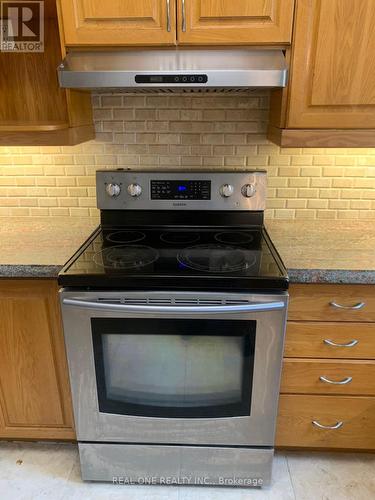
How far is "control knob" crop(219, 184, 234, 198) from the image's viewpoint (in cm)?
168

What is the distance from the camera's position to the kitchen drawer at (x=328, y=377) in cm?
145

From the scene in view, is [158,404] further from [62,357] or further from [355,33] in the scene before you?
[355,33]

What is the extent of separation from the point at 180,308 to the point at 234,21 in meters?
1.02

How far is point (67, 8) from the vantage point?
51.9 inches

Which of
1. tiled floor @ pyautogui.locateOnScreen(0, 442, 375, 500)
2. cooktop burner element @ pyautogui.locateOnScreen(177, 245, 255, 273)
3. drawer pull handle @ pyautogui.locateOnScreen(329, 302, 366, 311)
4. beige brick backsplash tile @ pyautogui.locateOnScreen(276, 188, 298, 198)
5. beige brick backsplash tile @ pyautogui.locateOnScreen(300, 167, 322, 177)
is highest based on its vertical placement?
beige brick backsplash tile @ pyautogui.locateOnScreen(300, 167, 322, 177)

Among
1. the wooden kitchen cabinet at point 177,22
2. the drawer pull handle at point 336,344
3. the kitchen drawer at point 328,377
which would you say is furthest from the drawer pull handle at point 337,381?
the wooden kitchen cabinet at point 177,22

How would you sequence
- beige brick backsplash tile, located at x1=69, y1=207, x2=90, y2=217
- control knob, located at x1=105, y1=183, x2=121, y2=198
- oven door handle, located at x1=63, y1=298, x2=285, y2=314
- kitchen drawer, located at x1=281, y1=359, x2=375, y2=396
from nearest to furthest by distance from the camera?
1. oven door handle, located at x1=63, y1=298, x2=285, y2=314
2. kitchen drawer, located at x1=281, y1=359, x2=375, y2=396
3. control knob, located at x1=105, y1=183, x2=121, y2=198
4. beige brick backsplash tile, located at x1=69, y1=207, x2=90, y2=217

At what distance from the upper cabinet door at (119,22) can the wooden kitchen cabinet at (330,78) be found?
0.46m

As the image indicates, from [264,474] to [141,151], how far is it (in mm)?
1520

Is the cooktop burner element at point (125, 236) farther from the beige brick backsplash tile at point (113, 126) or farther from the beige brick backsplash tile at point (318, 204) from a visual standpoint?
the beige brick backsplash tile at point (318, 204)

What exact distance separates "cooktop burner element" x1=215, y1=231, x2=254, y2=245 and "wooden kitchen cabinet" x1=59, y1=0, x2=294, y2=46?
0.75 m

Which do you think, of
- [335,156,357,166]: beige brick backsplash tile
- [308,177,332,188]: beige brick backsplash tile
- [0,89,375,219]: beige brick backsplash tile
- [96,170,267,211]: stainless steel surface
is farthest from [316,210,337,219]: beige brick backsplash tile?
[96,170,267,211]: stainless steel surface

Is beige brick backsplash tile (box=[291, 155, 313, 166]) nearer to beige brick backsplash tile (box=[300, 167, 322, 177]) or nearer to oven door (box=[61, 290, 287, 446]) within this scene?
beige brick backsplash tile (box=[300, 167, 322, 177])

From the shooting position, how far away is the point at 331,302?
1.37m
